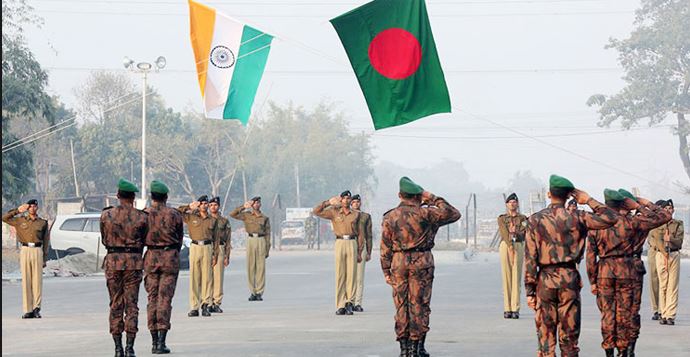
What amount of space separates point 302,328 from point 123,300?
4094 millimetres

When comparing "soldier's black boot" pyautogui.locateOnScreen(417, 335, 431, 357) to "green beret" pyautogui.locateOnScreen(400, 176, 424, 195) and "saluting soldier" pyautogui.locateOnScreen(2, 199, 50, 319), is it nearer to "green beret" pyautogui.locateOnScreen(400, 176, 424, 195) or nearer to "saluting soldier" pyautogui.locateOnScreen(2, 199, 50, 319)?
"green beret" pyautogui.locateOnScreen(400, 176, 424, 195)

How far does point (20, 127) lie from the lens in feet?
237

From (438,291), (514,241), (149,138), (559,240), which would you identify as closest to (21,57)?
(438,291)

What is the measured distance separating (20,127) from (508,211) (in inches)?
2294

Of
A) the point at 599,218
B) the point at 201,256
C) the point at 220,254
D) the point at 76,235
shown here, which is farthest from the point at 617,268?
the point at 76,235

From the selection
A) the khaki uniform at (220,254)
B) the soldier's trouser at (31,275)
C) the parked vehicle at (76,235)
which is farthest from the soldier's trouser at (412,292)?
the parked vehicle at (76,235)

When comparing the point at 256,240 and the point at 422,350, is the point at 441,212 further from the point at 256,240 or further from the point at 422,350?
the point at 256,240

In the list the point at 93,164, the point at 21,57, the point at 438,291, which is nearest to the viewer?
the point at 438,291

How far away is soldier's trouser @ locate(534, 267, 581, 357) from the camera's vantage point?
10.3 metres

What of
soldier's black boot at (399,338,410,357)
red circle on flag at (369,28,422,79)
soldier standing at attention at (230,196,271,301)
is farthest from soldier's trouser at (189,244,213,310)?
soldier's black boot at (399,338,410,357)

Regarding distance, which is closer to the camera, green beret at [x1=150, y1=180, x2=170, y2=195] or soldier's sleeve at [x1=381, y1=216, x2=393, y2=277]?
soldier's sleeve at [x1=381, y1=216, x2=393, y2=277]

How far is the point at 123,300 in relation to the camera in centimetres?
1252

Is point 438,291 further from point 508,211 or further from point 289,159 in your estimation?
point 289,159

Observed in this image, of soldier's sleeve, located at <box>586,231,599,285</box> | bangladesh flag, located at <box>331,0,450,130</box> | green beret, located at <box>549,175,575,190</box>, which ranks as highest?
bangladesh flag, located at <box>331,0,450,130</box>
